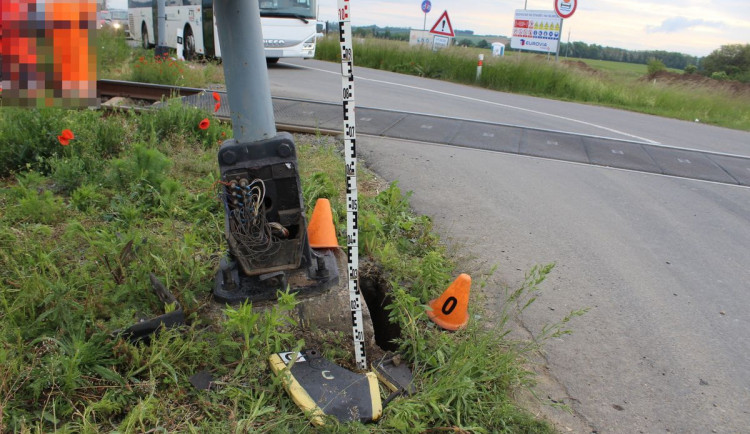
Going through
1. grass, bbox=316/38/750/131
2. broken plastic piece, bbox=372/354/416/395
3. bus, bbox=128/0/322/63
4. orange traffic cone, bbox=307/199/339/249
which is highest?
bus, bbox=128/0/322/63

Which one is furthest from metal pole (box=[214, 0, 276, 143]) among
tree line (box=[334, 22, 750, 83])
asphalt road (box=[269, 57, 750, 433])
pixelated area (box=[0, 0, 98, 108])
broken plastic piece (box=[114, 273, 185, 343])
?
tree line (box=[334, 22, 750, 83])

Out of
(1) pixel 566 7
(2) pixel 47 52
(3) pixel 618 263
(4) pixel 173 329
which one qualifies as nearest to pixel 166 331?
(4) pixel 173 329

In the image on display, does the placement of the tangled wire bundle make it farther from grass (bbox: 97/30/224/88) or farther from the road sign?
the road sign

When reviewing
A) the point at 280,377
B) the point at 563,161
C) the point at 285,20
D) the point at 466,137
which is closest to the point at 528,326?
the point at 280,377

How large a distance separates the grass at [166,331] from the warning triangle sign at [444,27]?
17.4 metres

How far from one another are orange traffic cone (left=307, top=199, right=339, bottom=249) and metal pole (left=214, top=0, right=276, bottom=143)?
0.92m

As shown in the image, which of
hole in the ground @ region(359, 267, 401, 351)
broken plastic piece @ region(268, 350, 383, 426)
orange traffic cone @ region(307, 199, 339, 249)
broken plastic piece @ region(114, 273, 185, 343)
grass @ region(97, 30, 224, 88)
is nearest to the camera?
broken plastic piece @ region(268, 350, 383, 426)

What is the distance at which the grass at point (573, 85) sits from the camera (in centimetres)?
1594

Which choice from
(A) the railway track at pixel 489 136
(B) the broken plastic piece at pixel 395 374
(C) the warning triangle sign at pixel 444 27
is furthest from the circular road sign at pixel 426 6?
(B) the broken plastic piece at pixel 395 374

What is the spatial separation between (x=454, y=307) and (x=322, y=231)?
1195mm

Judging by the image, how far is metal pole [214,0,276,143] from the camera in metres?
3.32

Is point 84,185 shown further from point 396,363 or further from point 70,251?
point 396,363

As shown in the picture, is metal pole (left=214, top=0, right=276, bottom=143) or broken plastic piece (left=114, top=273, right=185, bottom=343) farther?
metal pole (left=214, top=0, right=276, bottom=143)

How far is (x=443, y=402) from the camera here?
3002 millimetres
